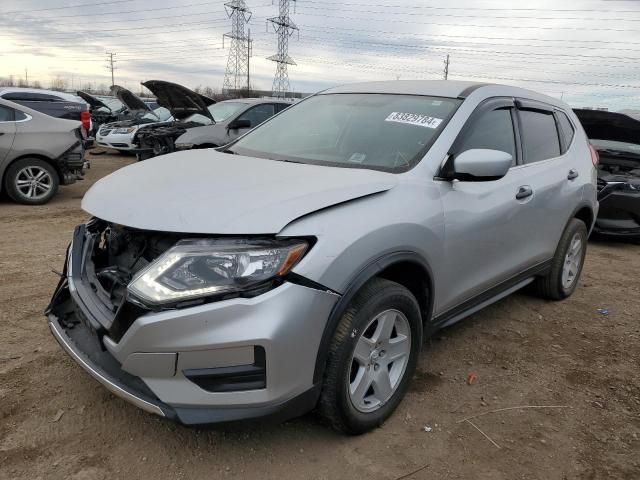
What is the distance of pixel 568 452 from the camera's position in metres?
2.68

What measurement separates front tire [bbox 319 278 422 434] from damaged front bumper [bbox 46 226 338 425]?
144mm

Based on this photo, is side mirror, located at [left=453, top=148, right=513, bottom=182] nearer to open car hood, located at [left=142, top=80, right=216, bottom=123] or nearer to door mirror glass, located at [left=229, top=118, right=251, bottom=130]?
door mirror glass, located at [left=229, top=118, right=251, bottom=130]

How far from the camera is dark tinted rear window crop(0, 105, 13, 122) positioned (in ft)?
25.3

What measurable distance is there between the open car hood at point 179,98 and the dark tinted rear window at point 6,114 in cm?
204

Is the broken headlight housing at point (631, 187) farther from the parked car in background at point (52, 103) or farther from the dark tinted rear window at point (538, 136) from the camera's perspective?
the parked car in background at point (52, 103)

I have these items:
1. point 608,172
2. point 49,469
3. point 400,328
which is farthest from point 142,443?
point 608,172

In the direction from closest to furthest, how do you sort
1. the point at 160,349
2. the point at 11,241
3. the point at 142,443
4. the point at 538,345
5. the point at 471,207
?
the point at 160,349 → the point at 142,443 → the point at 471,207 → the point at 538,345 → the point at 11,241

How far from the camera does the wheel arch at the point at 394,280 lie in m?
2.29

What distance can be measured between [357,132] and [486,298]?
137 cm

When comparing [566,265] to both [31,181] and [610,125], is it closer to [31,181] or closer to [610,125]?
[610,125]

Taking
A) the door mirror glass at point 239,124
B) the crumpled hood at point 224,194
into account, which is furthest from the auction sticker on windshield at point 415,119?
the door mirror glass at point 239,124

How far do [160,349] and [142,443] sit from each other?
28.0 inches

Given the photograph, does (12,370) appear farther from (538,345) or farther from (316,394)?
(538,345)

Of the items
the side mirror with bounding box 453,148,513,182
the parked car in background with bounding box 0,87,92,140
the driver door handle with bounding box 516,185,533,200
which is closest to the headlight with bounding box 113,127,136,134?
the parked car in background with bounding box 0,87,92,140
